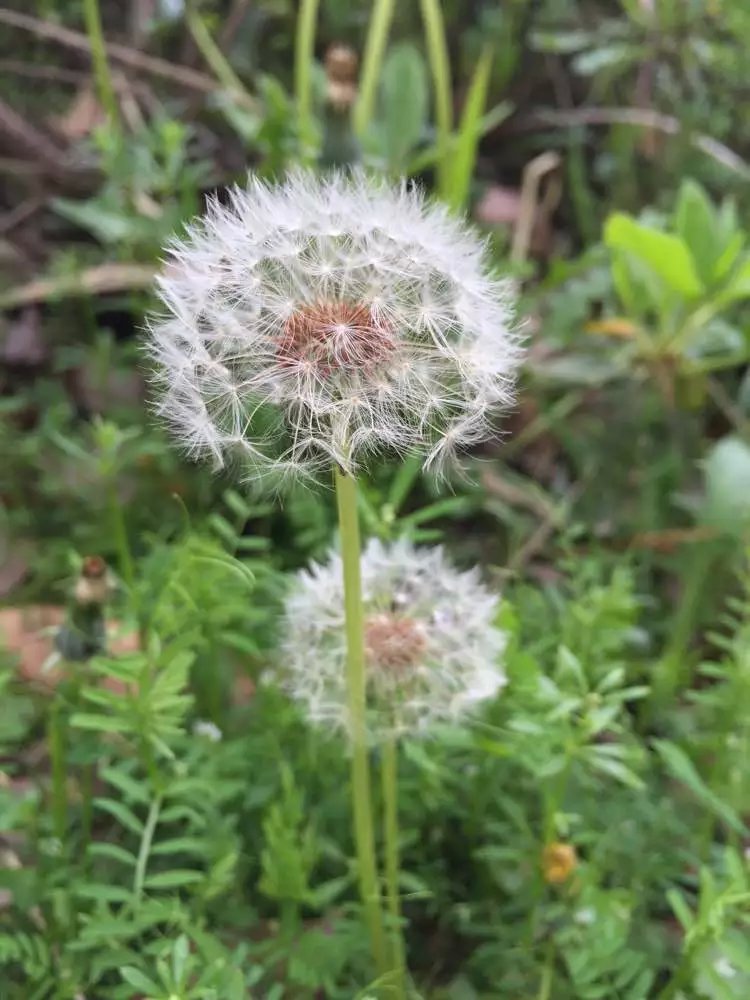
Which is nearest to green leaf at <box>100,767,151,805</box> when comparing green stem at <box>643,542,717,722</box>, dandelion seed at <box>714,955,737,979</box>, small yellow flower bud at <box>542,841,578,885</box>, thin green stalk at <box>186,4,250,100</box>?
small yellow flower bud at <box>542,841,578,885</box>

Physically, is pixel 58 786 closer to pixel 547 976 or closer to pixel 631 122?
pixel 547 976

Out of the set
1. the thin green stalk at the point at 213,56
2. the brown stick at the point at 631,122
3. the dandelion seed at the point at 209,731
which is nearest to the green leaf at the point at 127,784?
the dandelion seed at the point at 209,731

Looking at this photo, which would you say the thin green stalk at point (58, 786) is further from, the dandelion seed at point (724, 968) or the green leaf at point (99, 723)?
the dandelion seed at point (724, 968)

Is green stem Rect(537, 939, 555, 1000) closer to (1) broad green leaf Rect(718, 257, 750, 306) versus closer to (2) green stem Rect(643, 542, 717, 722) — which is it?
(2) green stem Rect(643, 542, 717, 722)

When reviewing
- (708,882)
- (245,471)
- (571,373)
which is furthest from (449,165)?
(708,882)

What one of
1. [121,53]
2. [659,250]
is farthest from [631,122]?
[121,53]

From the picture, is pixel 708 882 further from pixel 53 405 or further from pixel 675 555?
pixel 53 405

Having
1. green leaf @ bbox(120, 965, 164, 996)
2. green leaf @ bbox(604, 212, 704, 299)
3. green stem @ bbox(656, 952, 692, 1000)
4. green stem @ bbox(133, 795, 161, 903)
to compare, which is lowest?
green stem @ bbox(656, 952, 692, 1000)
